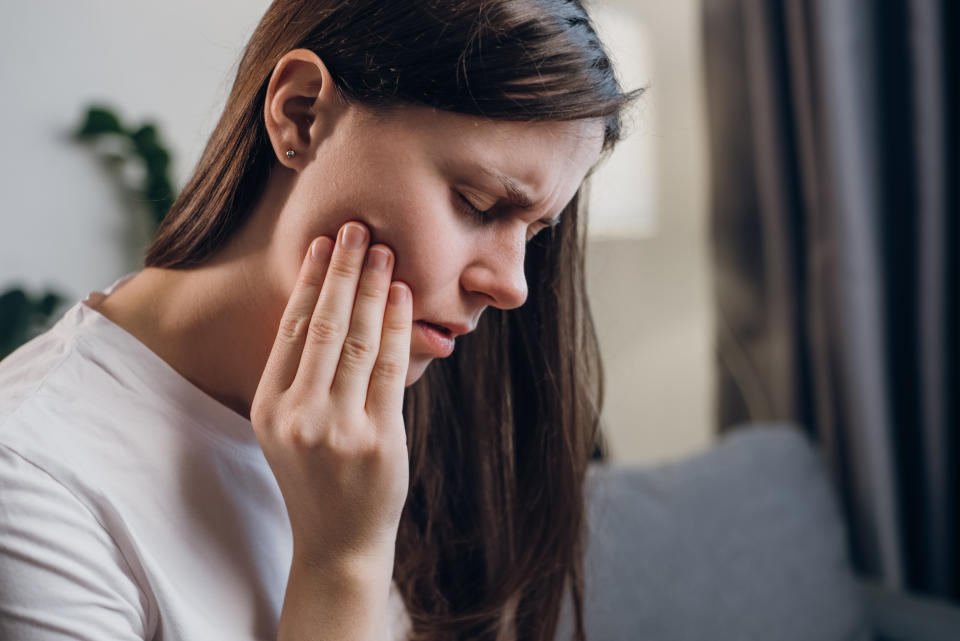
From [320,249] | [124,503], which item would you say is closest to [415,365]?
[320,249]

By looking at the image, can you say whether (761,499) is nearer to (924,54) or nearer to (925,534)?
(925,534)

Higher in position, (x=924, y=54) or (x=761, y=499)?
(x=924, y=54)

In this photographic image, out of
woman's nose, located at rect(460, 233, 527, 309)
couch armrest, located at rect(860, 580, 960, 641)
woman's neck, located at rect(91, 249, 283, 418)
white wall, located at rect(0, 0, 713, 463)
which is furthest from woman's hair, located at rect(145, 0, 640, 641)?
couch armrest, located at rect(860, 580, 960, 641)

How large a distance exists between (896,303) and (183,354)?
1611 millimetres

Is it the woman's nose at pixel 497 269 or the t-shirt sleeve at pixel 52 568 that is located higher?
the woman's nose at pixel 497 269

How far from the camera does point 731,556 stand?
1.38 meters

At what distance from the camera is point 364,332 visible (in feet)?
2.19

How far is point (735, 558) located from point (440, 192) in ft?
3.35

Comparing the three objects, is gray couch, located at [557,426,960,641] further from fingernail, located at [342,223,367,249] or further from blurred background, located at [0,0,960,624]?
fingernail, located at [342,223,367,249]

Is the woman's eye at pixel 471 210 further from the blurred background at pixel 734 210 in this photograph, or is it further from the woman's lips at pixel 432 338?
the blurred background at pixel 734 210

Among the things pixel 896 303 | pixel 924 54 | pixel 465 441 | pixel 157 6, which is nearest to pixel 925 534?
pixel 896 303

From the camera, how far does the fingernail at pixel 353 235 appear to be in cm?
65

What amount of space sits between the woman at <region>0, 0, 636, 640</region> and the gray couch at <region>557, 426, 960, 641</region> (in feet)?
1.82

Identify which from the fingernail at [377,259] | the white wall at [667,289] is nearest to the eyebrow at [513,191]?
the fingernail at [377,259]
